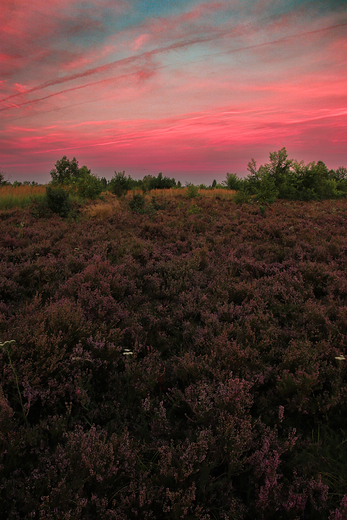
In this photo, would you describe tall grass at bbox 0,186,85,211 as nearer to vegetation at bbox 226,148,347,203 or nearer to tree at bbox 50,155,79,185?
vegetation at bbox 226,148,347,203

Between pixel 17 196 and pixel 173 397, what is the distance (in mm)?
14531

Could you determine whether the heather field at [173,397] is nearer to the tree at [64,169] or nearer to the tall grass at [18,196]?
the tall grass at [18,196]

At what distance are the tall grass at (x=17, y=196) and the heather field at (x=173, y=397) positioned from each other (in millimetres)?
10092

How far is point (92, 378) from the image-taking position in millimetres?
2777

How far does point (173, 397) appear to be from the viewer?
2.65 metres

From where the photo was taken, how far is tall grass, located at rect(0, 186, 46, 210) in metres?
13.2

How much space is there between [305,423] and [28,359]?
2.60 metres

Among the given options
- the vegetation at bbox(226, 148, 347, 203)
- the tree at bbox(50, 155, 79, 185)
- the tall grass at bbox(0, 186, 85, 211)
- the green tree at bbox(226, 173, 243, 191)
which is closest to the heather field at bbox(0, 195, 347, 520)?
the tall grass at bbox(0, 186, 85, 211)

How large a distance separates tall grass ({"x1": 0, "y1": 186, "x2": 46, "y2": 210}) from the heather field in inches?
397

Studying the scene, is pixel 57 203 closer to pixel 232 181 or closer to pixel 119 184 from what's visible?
pixel 119 184

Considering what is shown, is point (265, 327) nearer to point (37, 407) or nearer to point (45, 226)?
point (37, 407)

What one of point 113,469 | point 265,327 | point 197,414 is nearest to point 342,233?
point 265,327

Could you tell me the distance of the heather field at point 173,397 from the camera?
177cm

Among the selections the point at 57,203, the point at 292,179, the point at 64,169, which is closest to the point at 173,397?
the point at 57,203
